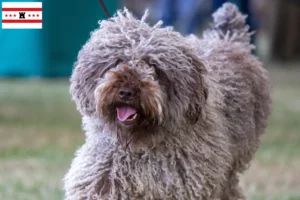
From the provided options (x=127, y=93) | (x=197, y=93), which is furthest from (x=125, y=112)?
(x=197, y=93)

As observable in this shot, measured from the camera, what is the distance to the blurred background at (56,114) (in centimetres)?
867

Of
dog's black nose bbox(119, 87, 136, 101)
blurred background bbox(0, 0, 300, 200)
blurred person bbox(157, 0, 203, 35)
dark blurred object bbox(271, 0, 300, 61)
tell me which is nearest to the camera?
dog's black nose bbox(119, 87, 136, 101)

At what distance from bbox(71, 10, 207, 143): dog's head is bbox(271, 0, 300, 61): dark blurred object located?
23.3 metres

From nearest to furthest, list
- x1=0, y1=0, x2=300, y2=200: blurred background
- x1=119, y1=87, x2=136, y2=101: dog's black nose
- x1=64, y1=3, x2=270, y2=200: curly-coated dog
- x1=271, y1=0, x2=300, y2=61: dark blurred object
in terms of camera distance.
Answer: x1=119, y1=87, x2=136, y2=101: dog's black nose, x1=64, y1=3, x2=270, y2=200: curly-coated dog, x1=0, y1=0, x2=300, y2=200: blurred background, x1=271, y1=0, x2=300, y2=61: dark blurred object

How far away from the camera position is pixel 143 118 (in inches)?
198

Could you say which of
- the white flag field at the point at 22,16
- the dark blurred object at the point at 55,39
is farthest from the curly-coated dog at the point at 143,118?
the dark blurred object at the point at 55,39

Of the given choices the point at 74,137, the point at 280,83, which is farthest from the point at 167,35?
the point at 280,83

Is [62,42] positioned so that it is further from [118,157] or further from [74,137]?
[118,157]

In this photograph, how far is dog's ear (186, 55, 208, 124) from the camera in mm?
5223

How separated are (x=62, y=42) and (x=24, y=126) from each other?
3109mm

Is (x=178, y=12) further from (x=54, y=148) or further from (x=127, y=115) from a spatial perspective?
(x=127, y=115)

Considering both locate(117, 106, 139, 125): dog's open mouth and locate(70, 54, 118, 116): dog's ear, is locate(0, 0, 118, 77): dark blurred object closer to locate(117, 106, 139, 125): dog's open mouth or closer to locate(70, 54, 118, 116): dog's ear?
locate(70, 54, 118, 116): dog's ear

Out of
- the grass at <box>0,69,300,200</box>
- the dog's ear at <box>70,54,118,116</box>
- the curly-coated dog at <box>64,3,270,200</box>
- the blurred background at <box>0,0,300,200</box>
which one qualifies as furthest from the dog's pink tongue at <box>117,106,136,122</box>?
the grass at <box>0,69,300,200</box>

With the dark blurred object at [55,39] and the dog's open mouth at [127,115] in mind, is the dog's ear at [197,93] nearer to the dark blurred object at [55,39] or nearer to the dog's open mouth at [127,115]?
the dog's open mouth at [127,115]
